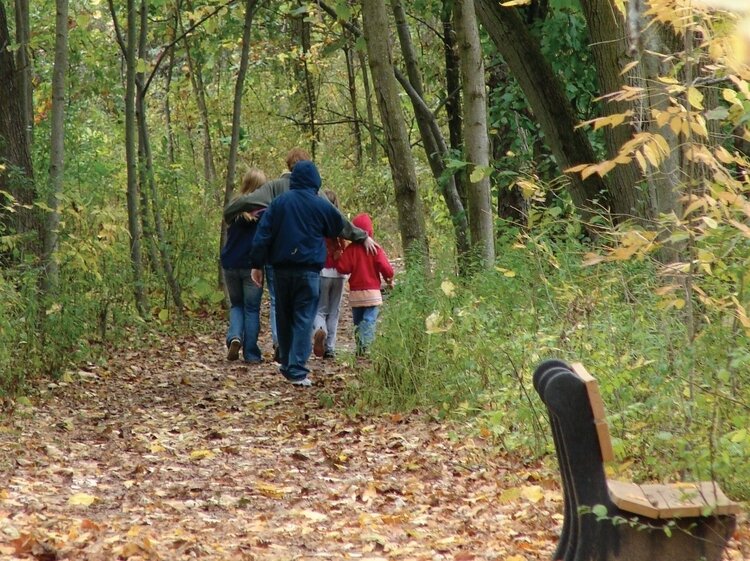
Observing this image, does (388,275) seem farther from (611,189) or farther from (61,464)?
(61,464)

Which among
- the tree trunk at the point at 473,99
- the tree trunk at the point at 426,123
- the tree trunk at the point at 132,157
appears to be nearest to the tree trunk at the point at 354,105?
the tree trunk at the point at 426,123

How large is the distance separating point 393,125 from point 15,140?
4211 mm

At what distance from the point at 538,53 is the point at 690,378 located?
6087 millimetres

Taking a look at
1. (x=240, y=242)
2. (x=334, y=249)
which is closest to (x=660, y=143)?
(x=334, y=249)

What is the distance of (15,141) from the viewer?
41.5 feet

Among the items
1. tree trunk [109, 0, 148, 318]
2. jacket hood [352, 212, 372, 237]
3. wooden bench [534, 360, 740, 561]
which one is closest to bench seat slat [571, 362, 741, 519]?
wooden bench [534, 360, 740, 561]

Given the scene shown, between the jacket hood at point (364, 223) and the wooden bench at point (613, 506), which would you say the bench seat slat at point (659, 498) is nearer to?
the wooden bench at point (613, 506)

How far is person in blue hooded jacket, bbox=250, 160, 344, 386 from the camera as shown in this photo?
35.7ft

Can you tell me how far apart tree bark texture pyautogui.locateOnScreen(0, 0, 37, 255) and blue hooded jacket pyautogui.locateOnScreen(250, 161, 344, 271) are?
2.86 meters

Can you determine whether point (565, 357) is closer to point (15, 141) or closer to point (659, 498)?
point (659, 498)

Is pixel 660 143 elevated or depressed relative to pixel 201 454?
elevated

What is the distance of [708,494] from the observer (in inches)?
170

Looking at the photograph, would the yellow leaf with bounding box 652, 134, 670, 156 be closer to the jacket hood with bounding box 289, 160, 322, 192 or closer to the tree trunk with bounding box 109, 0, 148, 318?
the jacket hood with bounding box 289, 160, 322, 192

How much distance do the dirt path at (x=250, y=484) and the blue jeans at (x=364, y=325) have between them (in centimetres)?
65
